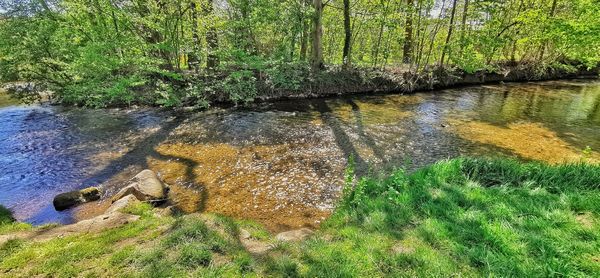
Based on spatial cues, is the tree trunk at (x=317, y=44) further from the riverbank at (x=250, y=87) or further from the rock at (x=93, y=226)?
the rock at (x=93, y=226)

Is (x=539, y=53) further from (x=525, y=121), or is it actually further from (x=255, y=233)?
(x=255, y=233)

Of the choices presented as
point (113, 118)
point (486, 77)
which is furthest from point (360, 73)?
point (113, 118)

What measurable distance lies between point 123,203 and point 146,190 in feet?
1.92

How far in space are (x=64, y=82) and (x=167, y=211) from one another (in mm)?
13537

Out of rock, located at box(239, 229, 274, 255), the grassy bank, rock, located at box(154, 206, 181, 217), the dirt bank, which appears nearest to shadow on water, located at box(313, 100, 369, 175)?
the dirt bank

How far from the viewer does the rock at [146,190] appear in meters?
5.75

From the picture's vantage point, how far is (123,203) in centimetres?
531

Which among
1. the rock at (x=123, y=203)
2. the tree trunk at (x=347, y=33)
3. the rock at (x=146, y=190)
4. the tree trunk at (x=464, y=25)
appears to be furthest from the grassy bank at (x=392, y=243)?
the tree trunk at (x=464, y=25)

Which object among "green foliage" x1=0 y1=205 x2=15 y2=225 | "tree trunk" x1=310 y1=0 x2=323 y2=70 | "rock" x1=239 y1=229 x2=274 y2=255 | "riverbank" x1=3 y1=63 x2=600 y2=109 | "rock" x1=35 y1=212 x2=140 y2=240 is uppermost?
"tree trunk" x1=310 y1=0 x2=323 y2=70

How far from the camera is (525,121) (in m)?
11.1

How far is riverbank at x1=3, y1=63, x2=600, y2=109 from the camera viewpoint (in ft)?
43.7

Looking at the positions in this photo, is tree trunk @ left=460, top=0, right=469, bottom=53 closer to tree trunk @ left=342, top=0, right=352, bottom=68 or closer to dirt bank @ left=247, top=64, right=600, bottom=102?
dirt bank @ left=247, top=64, right=600, bottom=102

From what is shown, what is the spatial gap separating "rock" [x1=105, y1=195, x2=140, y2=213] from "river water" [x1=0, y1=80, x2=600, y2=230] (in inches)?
32.0

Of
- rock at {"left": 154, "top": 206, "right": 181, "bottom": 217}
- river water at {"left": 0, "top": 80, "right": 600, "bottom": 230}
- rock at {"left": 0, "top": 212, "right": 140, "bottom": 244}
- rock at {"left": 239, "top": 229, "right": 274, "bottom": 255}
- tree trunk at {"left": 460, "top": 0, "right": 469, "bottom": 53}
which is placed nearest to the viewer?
rock at {"left": 239, "top": 229, "right": 274, "bottom": 255}
